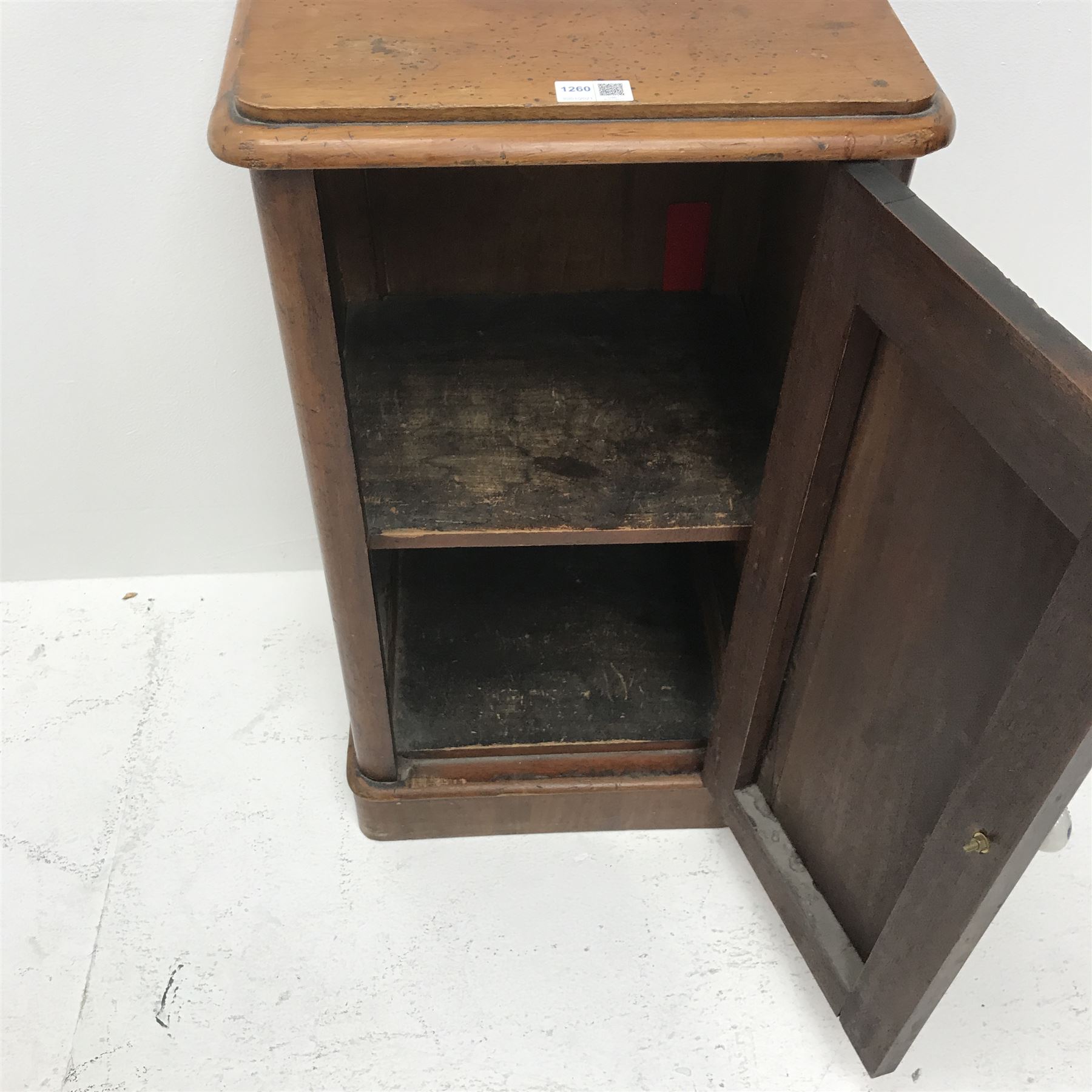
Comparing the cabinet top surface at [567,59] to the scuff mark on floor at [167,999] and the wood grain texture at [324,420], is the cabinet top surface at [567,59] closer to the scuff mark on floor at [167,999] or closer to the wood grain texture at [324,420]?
the wood grain texture at [324,420]

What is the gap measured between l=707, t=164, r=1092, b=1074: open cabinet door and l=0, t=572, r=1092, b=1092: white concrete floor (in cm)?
18

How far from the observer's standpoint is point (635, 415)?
115cm

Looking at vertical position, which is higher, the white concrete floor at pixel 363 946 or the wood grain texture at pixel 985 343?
the wood grain texture at pixel 985 343

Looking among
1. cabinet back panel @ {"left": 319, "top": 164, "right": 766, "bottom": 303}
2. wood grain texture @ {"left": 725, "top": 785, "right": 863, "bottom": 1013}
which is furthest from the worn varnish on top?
wood grain texture @ {"left": 725, "top": 785, "right": 863, "bottom": 1013}

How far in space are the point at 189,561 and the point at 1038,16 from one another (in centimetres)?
135

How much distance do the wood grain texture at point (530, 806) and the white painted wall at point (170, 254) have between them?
20.3 inches

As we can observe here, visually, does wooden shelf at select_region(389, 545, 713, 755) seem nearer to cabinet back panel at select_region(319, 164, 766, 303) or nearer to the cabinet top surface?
cabinet back panel at select_region(319, 164, 766, 303)

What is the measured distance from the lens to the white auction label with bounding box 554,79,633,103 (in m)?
0.77

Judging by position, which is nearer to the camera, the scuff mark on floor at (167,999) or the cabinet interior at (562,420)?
the cabinet interior at (562,420)

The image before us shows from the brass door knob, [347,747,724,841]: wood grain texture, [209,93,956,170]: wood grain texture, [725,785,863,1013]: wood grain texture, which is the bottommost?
[347,747,724,841]: wood grain texture

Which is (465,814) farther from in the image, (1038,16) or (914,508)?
Answer: (1038,16)

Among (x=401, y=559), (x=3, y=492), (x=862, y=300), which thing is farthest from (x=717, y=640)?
(x=3, y=492)

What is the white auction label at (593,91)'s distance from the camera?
0.77 metres

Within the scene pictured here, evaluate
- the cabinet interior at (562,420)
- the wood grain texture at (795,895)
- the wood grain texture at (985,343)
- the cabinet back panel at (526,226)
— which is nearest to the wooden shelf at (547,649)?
the cabinet interior at (562,420)
